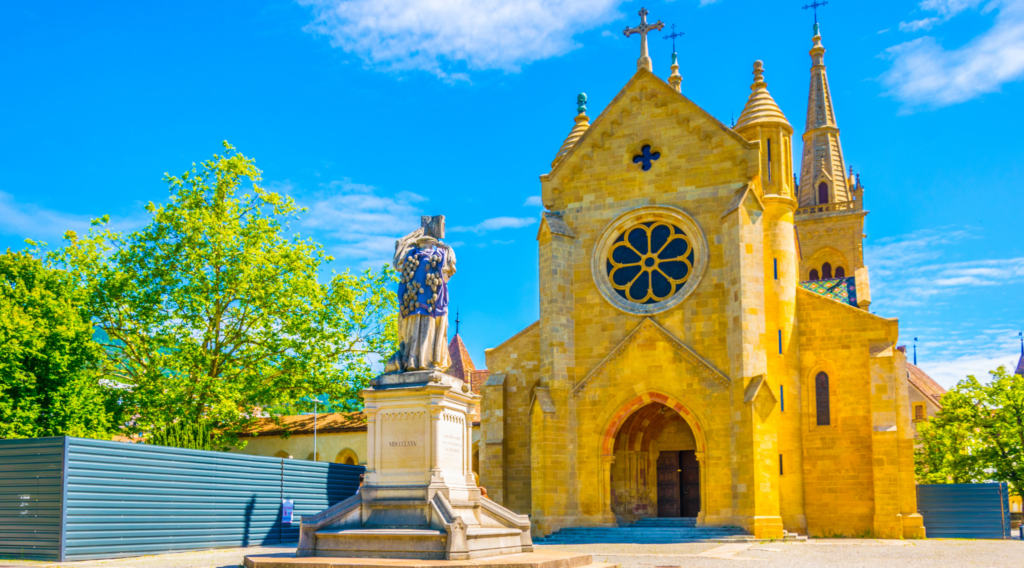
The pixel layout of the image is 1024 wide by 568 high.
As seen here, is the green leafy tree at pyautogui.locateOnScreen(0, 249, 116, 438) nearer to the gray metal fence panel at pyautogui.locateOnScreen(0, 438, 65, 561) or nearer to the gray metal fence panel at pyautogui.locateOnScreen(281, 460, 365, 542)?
the gray metal fence panel at pyautogui.locateOnScreen(281, 460, 365, 542)

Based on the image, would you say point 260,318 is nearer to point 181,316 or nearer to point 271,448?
point 181,316

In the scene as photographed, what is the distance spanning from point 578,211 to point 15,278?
18.4 meters

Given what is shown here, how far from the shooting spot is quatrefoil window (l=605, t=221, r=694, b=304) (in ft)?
87.7

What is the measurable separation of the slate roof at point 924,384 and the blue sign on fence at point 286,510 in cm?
4769

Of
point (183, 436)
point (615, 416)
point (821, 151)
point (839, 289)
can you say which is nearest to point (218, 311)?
point (183, 436)

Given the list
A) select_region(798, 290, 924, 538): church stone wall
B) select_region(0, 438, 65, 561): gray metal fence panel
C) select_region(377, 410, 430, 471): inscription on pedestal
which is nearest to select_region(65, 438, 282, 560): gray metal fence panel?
select_region(0, 438, 65, 561): gray metal fence panel

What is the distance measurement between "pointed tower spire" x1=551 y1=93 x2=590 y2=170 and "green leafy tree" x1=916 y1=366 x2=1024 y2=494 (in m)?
19.3

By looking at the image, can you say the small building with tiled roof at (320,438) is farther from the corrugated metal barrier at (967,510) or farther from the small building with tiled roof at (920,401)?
the small building with tiled roof at (920,401)

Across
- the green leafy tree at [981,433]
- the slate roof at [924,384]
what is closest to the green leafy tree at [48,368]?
the green leafy tree at [981,433]

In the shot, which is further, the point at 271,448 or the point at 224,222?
the point at 271,448

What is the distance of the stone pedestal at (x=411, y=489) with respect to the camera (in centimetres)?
1269

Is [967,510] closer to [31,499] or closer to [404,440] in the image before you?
[404,440]

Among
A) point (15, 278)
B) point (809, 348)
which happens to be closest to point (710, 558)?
point (809, 348)

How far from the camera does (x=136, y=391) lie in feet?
86.1
